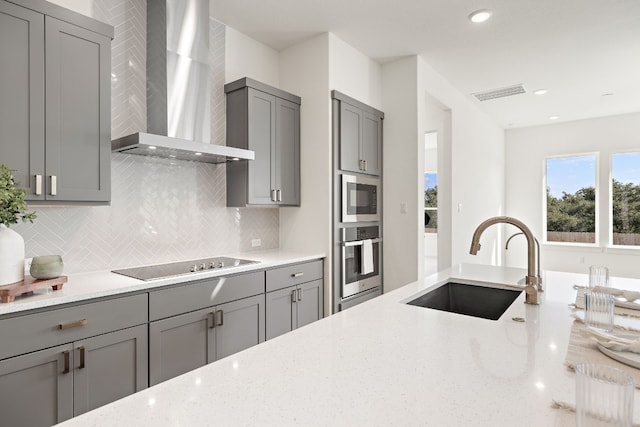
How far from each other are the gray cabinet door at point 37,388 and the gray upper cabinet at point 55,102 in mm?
778

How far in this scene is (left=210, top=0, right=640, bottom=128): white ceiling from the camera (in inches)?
110

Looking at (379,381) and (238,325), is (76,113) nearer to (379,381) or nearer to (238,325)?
(238,325)

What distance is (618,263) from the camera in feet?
19.5

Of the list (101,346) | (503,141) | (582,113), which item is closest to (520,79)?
(582,113)

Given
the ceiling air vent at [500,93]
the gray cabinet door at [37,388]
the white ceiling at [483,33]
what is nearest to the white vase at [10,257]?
the gray cabinet door at [37,388]

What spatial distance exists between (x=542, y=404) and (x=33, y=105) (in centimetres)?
234

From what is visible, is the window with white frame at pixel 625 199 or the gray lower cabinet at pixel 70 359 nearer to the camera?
the gray lower cabinet at pixel 70 359

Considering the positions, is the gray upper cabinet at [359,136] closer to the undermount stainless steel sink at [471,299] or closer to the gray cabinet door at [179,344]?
the undermount stainless steel sink at [471,299]

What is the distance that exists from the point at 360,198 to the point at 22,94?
258 cm

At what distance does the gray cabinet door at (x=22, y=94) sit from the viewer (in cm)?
171

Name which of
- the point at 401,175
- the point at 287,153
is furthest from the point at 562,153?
the point at 287,153

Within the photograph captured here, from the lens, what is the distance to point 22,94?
176cm

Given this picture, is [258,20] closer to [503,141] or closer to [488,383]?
[488,383]

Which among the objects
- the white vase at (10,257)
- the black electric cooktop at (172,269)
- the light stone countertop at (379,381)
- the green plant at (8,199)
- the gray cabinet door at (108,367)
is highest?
the green plant at (8,199)
